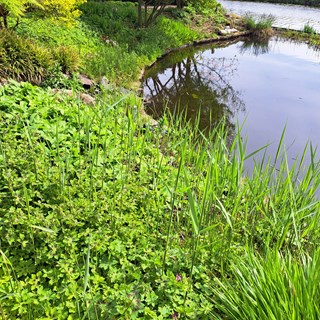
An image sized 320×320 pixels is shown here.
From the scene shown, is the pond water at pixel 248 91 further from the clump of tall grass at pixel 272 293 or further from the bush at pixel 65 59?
the clump of tall grass at pixel 272 293

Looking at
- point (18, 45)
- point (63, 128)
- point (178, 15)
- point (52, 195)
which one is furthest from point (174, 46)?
point (52, 195)

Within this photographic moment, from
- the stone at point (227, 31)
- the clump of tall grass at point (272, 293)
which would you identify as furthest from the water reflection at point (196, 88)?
the clump of tall grass at point (272, 293)

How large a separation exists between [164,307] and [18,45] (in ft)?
15.6

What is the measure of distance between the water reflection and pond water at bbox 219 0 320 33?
847cm

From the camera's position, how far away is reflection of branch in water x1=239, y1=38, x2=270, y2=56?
40.0ft

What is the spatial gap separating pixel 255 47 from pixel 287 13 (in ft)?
32.4

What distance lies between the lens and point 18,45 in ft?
16.9

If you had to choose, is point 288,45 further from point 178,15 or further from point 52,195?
point 52,195

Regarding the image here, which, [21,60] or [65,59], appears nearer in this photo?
[21,60]

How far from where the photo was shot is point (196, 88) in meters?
7.83

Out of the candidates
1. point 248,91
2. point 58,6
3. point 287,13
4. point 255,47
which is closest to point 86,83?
point 58,6

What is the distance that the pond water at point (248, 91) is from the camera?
19.7 feet

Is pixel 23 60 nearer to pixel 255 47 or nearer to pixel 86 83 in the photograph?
pixel 86 83

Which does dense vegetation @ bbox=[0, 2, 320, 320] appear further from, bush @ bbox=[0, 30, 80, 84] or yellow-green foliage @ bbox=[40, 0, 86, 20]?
yellow-green foliage @ bbox=[40, 0, 86, 20]
